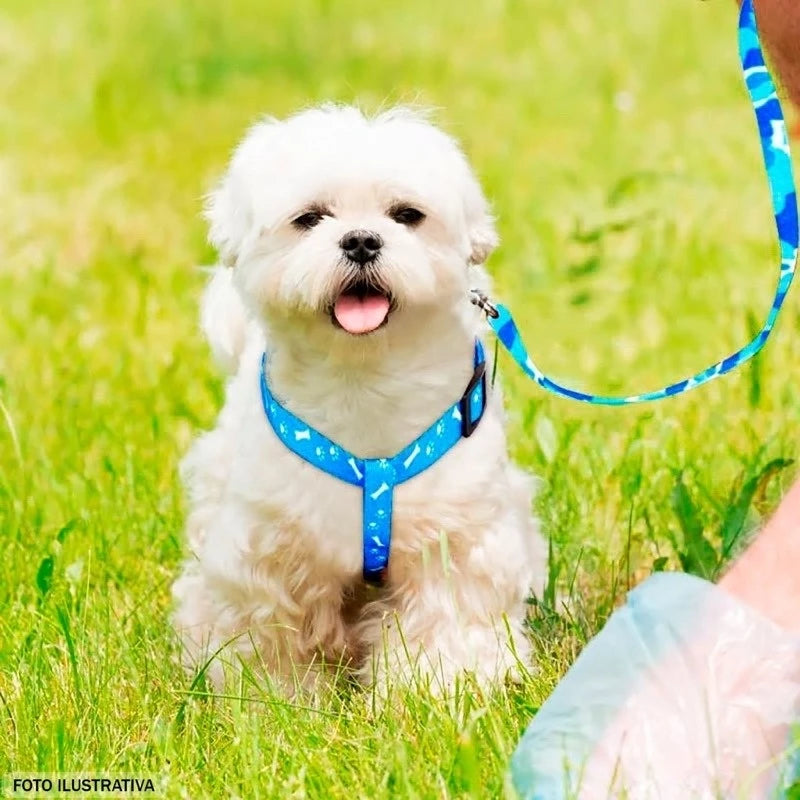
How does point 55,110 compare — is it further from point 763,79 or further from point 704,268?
point 763,79

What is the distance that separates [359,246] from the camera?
2.72 m

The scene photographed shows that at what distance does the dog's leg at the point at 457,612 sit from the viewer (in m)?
2.96

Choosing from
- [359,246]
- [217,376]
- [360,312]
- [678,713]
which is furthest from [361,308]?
[217,376]

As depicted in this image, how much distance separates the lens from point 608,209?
5.36 metres

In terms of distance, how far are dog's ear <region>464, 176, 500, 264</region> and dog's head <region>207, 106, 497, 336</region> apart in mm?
11

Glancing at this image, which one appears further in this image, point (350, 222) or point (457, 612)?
point (457, 612)

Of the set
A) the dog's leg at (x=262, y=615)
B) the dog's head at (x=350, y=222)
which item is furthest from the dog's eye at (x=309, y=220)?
the dog's leg at (x=262, y=615)

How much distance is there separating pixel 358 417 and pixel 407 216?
36 centimetres

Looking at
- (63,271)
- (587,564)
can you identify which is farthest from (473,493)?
(63,271)

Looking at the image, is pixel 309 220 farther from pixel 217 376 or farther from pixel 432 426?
pixel 217 376

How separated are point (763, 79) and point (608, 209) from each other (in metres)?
2.72

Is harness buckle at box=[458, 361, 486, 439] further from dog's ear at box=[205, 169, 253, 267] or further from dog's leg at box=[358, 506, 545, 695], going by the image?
dog's ear at box=[205, 169, 253, 267]

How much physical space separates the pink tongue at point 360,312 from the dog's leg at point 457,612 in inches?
17.1

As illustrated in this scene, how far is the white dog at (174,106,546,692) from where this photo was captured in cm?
277
